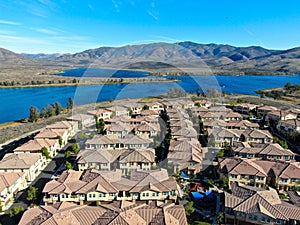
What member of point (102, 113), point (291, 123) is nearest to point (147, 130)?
point (102, 113)

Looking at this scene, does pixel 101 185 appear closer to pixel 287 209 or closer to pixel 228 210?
pixel 228 210

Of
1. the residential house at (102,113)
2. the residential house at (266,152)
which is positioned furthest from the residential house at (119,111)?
the residential house at (266,152)

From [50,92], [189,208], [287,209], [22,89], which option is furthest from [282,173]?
[22,89]

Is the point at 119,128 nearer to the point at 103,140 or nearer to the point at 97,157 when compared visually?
the point at 103,140

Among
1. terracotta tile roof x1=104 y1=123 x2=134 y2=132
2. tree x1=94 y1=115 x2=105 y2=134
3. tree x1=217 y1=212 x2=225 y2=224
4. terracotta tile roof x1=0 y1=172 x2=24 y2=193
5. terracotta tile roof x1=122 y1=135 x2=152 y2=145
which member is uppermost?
terracotta tile roof x1=104 y1=123 x2=134 y2=132

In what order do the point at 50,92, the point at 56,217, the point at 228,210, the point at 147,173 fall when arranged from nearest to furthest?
the point at 56,217, the point at 228,210, the point at 147,173, the point at 50,92

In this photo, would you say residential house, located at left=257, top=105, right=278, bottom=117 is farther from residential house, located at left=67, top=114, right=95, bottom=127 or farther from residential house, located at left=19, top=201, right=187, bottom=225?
residential house, located at left=19, top=201, right=187, bottom=225

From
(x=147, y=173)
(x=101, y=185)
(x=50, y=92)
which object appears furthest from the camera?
(x=50, y=92)

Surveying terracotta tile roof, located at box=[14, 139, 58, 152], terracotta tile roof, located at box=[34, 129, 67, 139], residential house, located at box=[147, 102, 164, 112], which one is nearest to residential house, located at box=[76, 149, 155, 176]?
terracotta tile roof, located at box=[14, 139, 58, 152]
